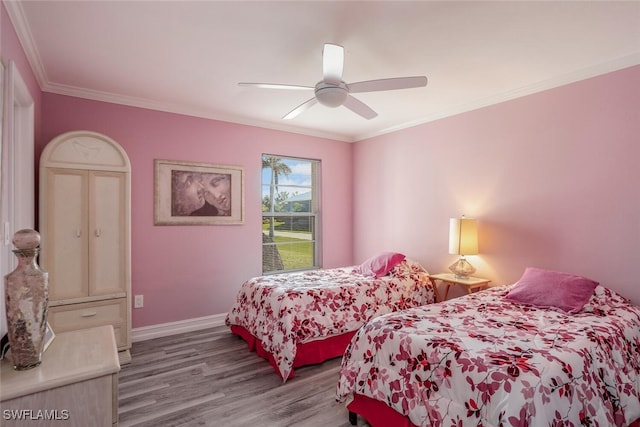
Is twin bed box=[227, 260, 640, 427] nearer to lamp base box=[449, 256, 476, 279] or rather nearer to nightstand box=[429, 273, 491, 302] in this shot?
nightstand box=[429, 273, 491, 302]

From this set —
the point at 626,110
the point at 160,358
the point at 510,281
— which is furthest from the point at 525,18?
the point at 160,358

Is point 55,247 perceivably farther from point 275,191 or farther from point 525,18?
point 525,18

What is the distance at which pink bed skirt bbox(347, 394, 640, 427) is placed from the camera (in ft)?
5.94

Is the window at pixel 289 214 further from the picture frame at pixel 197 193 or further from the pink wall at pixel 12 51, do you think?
the pink wall at pixel 12 51

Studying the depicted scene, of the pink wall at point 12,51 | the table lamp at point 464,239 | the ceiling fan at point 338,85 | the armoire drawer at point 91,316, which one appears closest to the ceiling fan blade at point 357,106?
the ceiling fan at point 338,85

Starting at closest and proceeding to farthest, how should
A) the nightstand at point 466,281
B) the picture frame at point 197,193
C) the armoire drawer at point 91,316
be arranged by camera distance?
the armoire drawer at point 91,316, the nightstand at point 466,281, the picture frame at point 197,193

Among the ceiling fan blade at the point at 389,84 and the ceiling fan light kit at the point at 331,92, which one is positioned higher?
the ceiling fan blade at the point at 389,84

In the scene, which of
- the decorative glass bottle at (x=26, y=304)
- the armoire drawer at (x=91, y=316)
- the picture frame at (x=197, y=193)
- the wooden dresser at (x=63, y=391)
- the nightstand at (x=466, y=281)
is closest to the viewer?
the wooden dresser at (x=63, y=391)

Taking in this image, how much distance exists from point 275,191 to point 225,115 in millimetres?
1185

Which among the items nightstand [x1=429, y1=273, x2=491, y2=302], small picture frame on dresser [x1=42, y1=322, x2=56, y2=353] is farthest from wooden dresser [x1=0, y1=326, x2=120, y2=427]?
nightstand [x1=429, y1=273, x2=491, y2=302]

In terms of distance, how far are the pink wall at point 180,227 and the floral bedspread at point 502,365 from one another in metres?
2.32

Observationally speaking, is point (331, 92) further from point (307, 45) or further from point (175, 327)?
point (175, 327)

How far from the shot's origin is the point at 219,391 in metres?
2.45

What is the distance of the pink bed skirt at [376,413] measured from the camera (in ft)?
5.94
